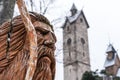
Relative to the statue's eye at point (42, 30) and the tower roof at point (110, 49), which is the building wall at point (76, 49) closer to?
the tower roof at point (110, 49)

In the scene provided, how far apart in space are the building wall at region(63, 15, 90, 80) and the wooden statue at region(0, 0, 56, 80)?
164ft

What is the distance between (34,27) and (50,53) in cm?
9

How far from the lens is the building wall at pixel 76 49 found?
52.0 meters

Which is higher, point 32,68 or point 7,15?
point 7,15

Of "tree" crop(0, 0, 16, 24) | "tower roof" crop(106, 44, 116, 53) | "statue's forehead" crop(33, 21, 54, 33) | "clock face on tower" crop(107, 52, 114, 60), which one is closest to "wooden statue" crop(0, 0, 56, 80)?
"statue's forehead" crop(33, 21, 54, 33)

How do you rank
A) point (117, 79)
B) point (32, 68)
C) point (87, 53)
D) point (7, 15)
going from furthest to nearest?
point (87, 53) < point (117, 79) < point (7, 15) < point (32, 68)

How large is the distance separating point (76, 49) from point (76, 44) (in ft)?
14.9

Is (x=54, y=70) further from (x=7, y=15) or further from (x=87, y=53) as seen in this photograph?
(x=87, y=53)

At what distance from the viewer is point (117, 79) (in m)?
35.2

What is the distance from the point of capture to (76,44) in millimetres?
55281

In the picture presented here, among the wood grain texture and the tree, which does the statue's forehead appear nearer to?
the wood grain texture

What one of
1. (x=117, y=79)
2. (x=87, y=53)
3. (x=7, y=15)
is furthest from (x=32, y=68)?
(x=87, y=53)

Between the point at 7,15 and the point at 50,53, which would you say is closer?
the point at 50,53

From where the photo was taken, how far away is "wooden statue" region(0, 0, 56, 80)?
2.72 ft
